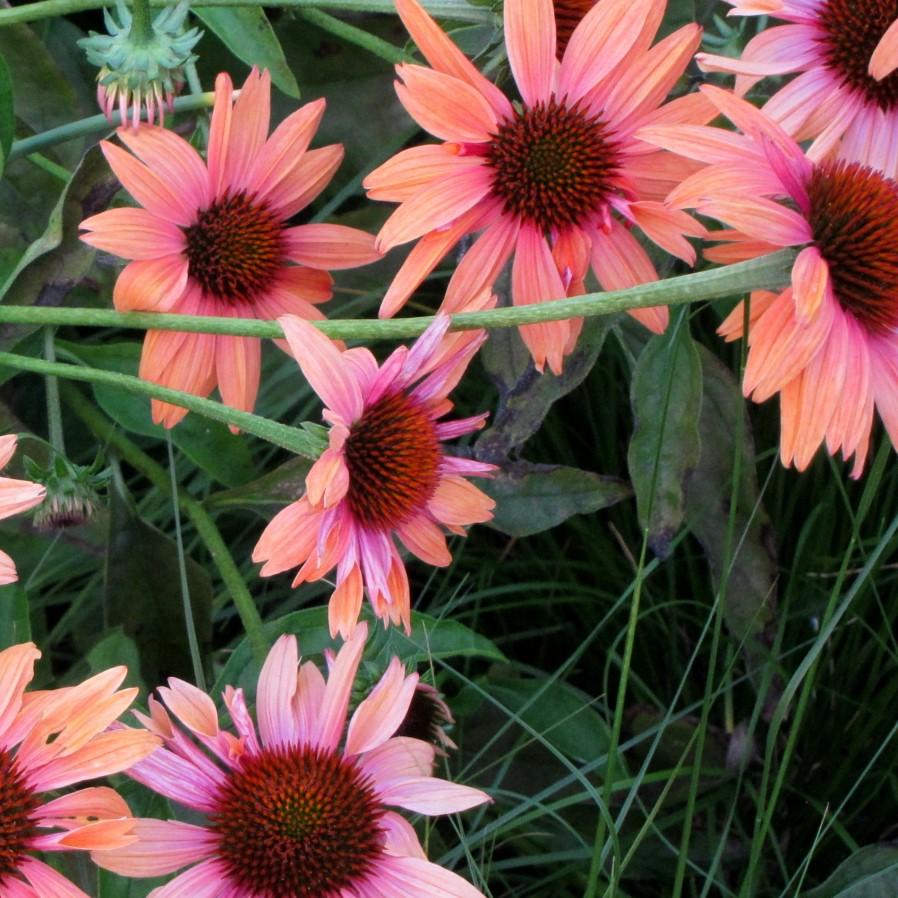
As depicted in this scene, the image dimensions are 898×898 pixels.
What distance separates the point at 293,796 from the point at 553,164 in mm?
398

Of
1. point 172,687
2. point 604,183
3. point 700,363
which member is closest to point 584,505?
point 700,363

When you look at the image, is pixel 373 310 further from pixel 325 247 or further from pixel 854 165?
pixel 854 165

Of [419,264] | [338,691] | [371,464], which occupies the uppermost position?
[419,264]

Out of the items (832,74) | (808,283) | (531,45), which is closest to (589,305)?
(808,283)

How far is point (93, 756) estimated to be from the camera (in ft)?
2.20

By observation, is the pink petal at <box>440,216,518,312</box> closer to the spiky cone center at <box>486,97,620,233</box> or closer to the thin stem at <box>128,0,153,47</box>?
the spiky cone center at <box>486,97,620,233</box>

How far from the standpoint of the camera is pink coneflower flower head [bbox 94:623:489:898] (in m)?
0.72

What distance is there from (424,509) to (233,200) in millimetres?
239

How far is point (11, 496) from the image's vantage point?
2.30ft

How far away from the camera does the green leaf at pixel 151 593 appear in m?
0.95

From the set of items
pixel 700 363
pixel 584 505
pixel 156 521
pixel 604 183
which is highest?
pixel 604 183

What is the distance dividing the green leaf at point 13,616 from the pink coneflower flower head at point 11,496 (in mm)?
171

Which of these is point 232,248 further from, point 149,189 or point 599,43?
point 599,43

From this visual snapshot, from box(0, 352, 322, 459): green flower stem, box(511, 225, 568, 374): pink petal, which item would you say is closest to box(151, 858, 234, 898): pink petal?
box(0, 352, 322, 459): green flower stem
